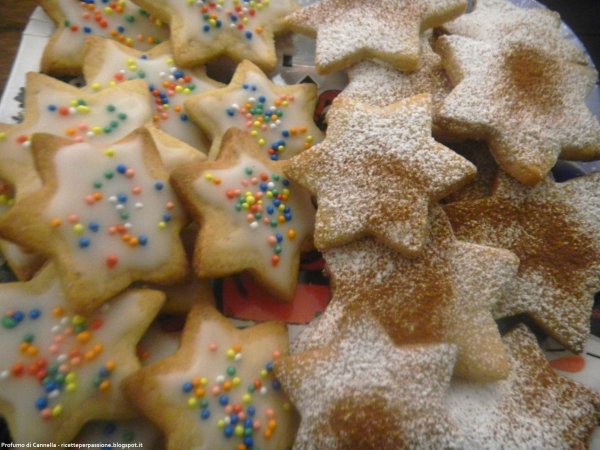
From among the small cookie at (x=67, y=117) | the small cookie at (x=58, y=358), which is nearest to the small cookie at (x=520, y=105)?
the small cookie at (x=67, y=117)

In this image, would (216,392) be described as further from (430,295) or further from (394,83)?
(394,83)

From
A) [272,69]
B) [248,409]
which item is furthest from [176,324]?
[272,69]

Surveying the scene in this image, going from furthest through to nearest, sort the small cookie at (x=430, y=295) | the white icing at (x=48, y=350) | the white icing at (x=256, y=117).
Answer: the white icing at (x=256, y=117), the small cookie at (x=430, y=295), the white icing at (x=48, y=350)

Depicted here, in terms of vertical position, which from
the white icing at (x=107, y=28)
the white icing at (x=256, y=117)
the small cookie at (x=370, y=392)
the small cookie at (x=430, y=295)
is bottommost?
the small cookie at (x=370, y=392)

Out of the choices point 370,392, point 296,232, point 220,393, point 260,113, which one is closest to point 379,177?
point 296,232

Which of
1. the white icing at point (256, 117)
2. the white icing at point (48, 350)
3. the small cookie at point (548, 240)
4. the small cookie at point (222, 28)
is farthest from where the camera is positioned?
the small cookie at point (222, 28)

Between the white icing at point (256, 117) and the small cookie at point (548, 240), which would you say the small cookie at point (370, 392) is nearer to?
the small cookie at point (548, 240)
